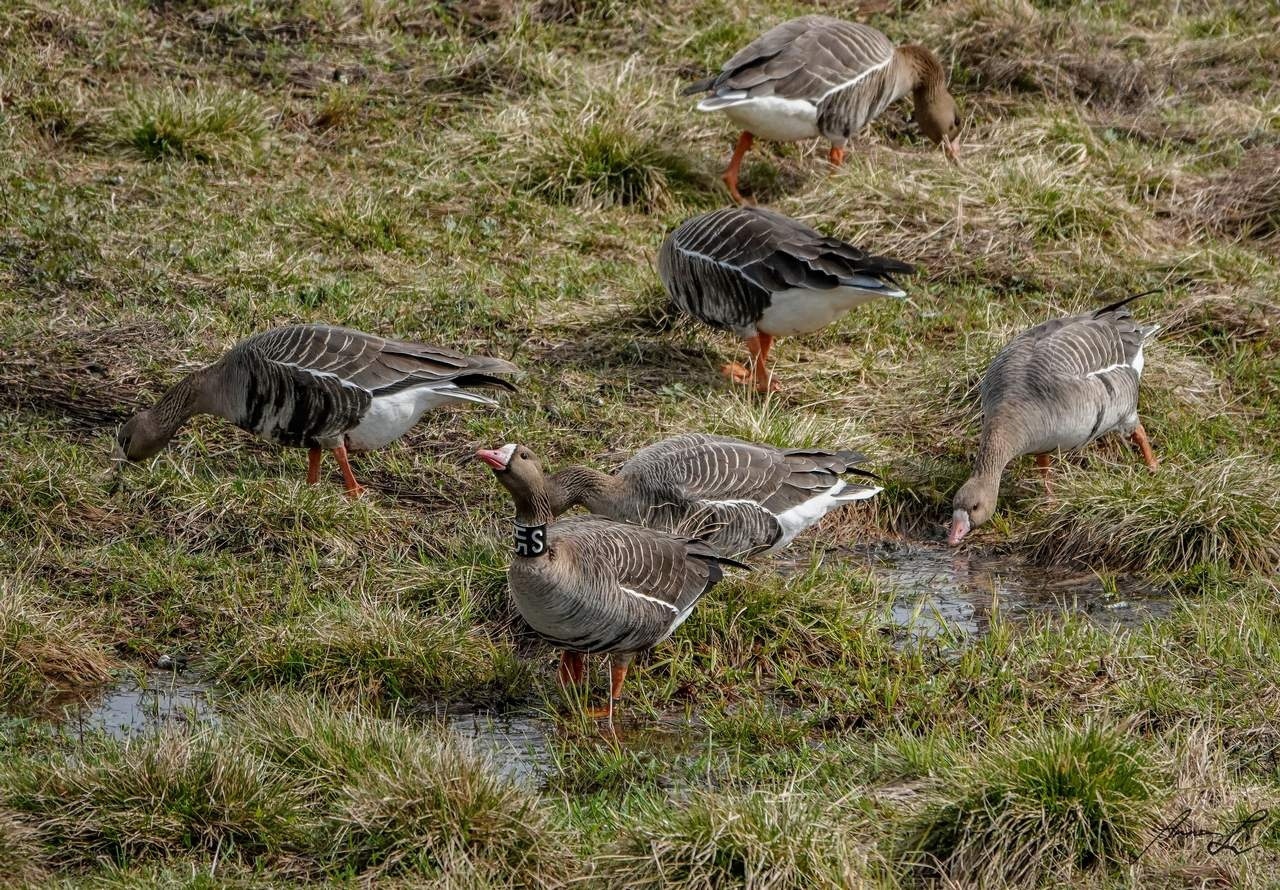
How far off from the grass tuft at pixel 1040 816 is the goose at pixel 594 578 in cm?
167

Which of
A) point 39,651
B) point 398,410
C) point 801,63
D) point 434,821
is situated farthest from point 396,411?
point 801,63

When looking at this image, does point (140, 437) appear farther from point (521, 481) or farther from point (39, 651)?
point (521, 481)

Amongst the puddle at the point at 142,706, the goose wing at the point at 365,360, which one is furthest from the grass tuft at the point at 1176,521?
the puddle at the point at 142,706

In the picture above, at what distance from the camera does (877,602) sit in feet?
23.6

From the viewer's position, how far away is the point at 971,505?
791cm

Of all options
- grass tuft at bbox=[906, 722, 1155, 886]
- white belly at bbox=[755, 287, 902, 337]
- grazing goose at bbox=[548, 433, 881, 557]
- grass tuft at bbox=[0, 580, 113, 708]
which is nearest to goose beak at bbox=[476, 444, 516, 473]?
grazing goose at bbox=[548, 433, 881, 557]

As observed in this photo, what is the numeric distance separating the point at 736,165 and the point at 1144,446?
13.8ft

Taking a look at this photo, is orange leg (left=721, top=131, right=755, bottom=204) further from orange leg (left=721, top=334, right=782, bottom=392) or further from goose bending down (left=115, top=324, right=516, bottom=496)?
goose bending down (left=115, top=324, right=516, bottom=496)

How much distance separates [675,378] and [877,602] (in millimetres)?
2839

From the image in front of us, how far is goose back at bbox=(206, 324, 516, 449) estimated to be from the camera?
7.92 metres

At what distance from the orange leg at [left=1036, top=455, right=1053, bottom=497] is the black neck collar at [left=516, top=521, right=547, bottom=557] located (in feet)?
11.3

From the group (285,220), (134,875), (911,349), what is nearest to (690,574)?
(134,875)

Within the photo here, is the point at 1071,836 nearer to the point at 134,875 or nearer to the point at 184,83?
the point at 134,875

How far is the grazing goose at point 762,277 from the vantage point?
8984 millimetres
